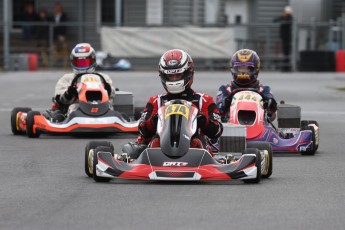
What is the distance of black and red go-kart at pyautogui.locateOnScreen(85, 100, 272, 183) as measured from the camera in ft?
31.5

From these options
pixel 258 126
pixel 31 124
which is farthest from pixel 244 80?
pixel 31 124

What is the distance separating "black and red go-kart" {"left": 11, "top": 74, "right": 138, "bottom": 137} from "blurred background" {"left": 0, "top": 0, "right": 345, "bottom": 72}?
65.7ft

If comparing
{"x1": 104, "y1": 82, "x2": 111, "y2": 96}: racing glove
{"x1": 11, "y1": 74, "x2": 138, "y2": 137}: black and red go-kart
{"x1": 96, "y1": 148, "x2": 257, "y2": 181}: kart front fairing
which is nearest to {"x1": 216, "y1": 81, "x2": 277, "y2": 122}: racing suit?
{"x1": 11, "y1": 74, "x2": 138, "y2": 137}: black and red go-kart

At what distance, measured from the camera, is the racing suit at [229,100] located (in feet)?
43.4

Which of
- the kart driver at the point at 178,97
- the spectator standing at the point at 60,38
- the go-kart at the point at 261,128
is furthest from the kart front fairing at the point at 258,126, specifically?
the spectator standing at the point at 60,38

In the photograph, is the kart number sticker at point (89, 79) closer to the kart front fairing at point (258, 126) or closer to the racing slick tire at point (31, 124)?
the racing slick tire at point (31, 124)

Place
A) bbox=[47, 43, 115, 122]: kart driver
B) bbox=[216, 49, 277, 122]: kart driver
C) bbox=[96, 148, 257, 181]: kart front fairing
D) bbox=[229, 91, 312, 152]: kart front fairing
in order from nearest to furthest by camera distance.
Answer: bbox=[96, 148, 257, 181]: kart front fairing, bbox=[229, 91, 312, 152]: kart front fairing, bbox=[216, 49, 277, 122]: kart driver, bbox=[47, 43, 115, 122]: kart driver

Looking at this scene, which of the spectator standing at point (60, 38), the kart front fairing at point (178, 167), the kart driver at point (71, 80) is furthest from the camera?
the spectator standing at point (60, 38)

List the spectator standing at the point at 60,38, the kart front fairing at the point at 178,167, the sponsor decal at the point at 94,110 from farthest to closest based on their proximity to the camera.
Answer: the spectator standing at the point at 60,38 → the sponsor decal at the point at 94,110 → the kart front fairing at the point at 178,167

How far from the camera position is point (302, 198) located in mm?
8812

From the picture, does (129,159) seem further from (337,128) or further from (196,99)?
(337,128)

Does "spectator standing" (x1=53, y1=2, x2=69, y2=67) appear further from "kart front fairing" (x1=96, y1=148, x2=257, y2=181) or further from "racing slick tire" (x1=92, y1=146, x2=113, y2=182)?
"kart front fairing" (x1=96, y1=148, x2=257, y2=181)

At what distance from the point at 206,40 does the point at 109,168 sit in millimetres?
26386

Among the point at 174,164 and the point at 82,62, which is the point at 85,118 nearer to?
the point at 82,62
